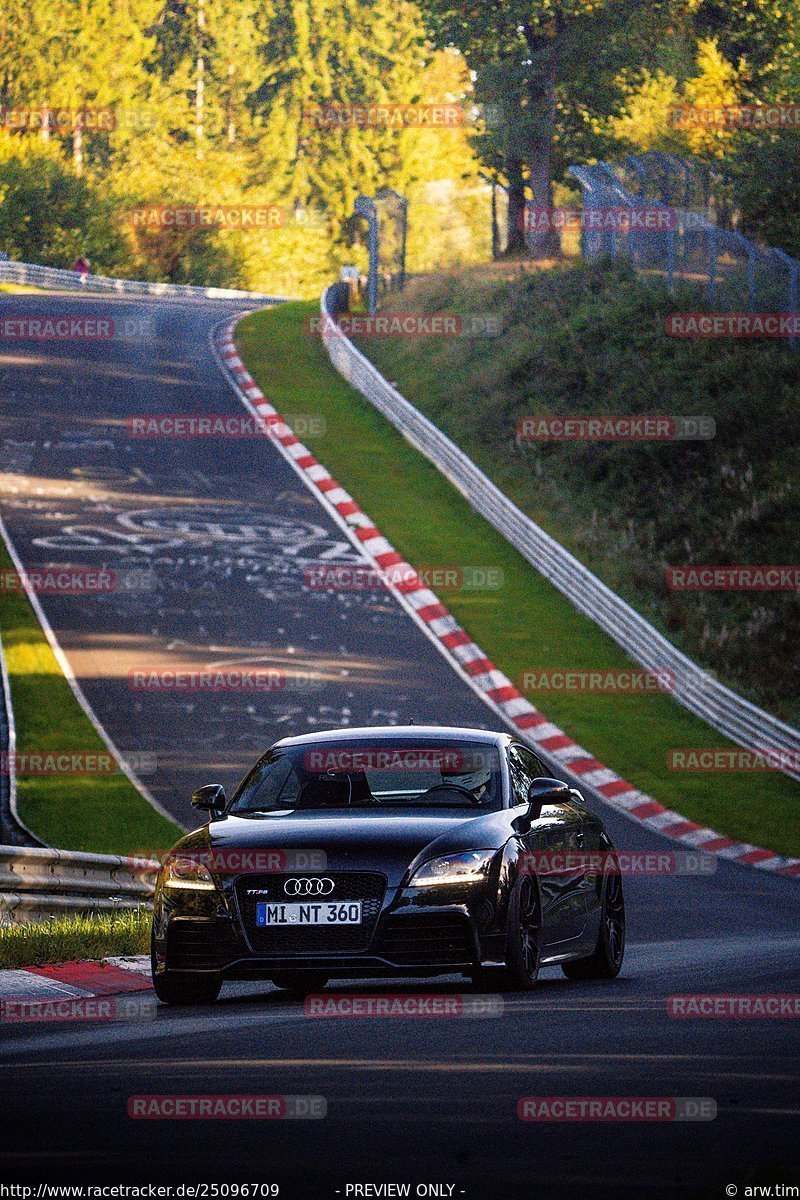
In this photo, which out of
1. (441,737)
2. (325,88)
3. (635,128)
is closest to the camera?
(441,737)

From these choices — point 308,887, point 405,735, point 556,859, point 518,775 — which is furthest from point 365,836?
point 518,775

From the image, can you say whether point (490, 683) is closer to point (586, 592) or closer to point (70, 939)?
point (586, 592)

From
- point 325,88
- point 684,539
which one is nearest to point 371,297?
point 684,539

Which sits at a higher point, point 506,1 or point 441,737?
point 506,1

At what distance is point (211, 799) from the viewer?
34.5 ft

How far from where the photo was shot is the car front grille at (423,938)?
31.1ft

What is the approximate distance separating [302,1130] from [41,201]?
83605mm

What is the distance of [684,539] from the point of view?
116 ft

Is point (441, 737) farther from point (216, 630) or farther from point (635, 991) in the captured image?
point (216, 630)

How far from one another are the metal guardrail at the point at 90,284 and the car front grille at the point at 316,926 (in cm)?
5998

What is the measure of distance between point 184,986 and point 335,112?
113622 mm

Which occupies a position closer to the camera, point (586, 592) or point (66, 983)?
point (66, 983)

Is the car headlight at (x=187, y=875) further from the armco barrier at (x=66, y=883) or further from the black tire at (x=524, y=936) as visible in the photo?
the armco barrier at (x=66, y=883)

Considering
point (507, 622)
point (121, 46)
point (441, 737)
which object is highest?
point (121, 46)
